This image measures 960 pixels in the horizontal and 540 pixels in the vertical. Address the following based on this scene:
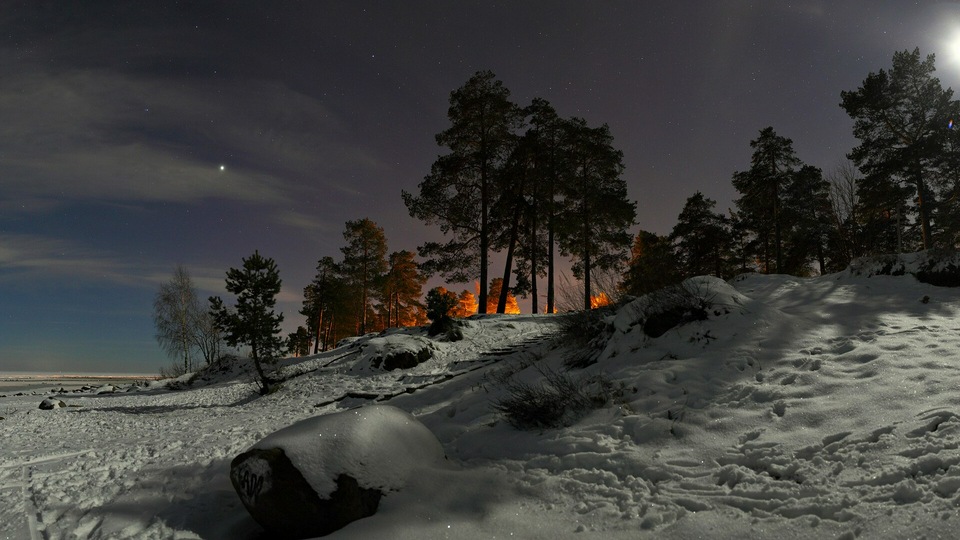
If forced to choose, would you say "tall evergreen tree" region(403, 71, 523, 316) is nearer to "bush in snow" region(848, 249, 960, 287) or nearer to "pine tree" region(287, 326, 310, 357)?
"bush in snow" region(848, 249, 960, 287)

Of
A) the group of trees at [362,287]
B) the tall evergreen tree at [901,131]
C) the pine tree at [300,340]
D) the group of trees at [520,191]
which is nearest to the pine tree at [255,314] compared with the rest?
the group of trees at [520,191]

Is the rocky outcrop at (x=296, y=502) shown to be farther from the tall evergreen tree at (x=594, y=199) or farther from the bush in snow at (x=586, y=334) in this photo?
the tall evergreen tree at (x=594, y=199)

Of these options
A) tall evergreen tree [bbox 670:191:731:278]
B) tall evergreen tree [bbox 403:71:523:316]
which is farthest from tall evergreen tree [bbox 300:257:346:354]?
tall evergreen tree [bbox 670:191:731:278]

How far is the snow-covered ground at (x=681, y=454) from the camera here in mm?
3080

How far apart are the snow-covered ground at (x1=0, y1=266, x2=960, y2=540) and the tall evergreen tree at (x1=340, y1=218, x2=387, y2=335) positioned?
2861 centimetres

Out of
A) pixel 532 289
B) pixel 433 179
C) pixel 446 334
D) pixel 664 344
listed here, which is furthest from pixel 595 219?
pixel 664 344

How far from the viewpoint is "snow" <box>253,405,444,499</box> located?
151 inches

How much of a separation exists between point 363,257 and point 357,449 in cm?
3430

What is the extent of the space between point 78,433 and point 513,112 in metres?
21.8

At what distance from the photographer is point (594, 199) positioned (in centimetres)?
2483

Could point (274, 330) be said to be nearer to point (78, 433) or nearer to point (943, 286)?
point (78, 433)

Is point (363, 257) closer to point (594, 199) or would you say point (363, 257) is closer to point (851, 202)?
point (594, 199)

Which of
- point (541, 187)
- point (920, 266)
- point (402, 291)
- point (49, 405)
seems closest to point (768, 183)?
point (541, 187)

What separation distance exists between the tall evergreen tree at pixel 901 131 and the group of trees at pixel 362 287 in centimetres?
2886
